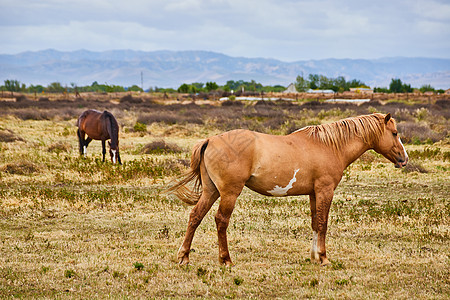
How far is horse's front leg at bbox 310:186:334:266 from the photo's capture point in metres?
6.44

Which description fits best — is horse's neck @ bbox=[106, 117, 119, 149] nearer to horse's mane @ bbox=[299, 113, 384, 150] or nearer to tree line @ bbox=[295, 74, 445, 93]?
horse's mane @ bbox=[299, 113, 384, 150]

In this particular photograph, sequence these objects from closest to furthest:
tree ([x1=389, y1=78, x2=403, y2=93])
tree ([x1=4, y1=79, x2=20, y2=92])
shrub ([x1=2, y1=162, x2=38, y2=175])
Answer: shrub ([x1=2, y1=162, x2=38, y2=175])
tree ([x1=4, y1=79, x2=20, y2=92])
tree ([x1=389, y1=78, x2=403, y2=93])

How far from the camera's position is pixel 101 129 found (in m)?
17.1

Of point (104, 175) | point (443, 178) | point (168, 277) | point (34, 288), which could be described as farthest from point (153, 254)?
point (443, 178)

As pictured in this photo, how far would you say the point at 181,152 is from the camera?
18688 mm

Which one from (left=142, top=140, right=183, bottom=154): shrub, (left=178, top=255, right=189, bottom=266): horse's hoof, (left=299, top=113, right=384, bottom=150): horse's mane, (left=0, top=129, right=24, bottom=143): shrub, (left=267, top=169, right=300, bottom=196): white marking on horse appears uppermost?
(left=299, top=113, right=384, bottom=150): horse's mane

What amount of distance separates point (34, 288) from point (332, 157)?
4.32 meters

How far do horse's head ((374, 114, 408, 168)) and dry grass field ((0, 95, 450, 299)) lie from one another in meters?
1.47

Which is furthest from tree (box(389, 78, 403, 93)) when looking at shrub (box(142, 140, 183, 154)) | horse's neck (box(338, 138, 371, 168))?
horse's neck (box(338, 138, 371, 168))

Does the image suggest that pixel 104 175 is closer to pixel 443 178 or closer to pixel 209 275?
pixel 209 275

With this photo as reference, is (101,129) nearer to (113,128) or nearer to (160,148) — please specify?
(113,128)

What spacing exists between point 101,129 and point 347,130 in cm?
1215

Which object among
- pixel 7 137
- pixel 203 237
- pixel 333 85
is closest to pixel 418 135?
pixel 203 237

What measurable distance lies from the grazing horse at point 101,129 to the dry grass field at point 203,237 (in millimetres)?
950
